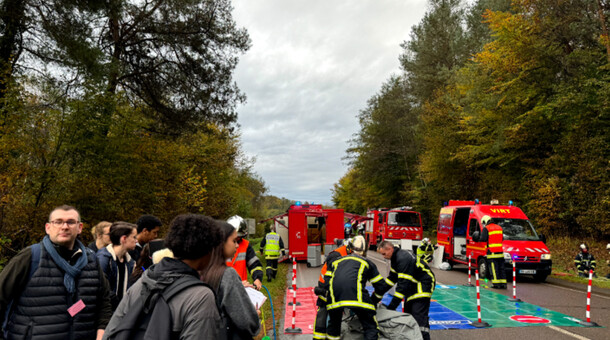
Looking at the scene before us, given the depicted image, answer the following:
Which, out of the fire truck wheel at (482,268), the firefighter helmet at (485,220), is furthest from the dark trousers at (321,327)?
the fire truck wheel at (482,268)

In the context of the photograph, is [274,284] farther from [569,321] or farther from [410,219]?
[410,219]

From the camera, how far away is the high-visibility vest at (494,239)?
35.3ft

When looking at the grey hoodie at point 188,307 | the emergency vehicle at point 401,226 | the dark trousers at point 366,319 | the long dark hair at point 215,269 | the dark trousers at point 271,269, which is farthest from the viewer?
the emergency vehicle at point 401,226

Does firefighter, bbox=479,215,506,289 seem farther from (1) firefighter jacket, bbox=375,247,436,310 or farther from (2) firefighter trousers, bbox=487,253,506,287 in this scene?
(1) firefighter jacket, bbox=375,247,436,310

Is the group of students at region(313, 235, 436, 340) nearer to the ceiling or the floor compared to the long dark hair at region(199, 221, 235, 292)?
nearer to the floor

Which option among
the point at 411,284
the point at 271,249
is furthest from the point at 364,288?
the point at 271,249

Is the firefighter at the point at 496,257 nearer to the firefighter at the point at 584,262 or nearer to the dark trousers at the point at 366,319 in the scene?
the firefighter at the point at 584,262

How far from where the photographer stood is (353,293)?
4.55 meters

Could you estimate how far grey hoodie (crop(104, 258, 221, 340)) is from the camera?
1800 mm

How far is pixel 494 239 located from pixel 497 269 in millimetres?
859

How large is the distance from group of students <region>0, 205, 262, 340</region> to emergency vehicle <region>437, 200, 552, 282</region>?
11.5m

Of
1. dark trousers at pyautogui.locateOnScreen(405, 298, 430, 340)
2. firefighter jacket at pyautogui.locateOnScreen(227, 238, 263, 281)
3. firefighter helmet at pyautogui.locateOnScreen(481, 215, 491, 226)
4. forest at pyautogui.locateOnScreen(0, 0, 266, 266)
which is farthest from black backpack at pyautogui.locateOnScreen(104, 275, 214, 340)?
firefighter helmet at pyautogui.locateOnScreen(481, 215, 491, 226)

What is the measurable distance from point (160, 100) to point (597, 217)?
1855cm

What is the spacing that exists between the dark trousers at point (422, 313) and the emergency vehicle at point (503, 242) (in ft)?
26.0
